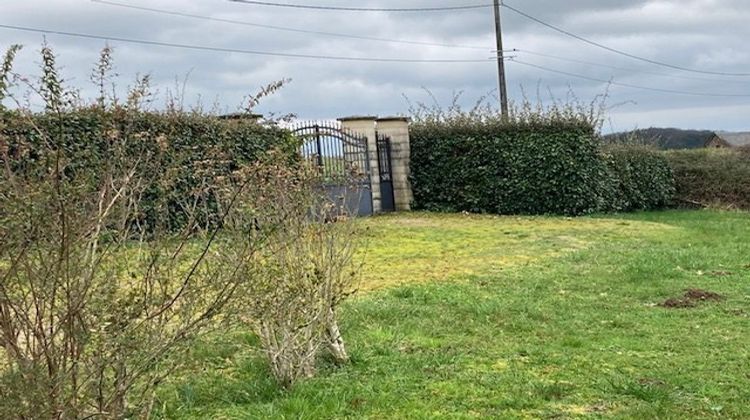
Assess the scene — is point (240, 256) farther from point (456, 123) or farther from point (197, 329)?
point (456, 123)

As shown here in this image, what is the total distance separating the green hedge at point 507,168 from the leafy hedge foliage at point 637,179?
0.90m

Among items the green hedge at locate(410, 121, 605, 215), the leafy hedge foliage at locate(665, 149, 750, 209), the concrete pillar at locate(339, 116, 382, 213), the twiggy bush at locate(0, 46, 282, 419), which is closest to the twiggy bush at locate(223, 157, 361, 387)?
the twiggy bush at locate(0, 46, 282, 419)

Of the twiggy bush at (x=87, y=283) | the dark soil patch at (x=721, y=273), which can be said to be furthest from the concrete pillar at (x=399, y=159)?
the twiggy bush at (x=87, y=283)

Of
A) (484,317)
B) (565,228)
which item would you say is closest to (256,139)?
(565,228)

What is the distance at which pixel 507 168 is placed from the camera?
1595 cm

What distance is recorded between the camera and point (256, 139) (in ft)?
39.1

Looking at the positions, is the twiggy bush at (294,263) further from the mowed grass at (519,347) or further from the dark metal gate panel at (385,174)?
the dark metal gate panel at (385,174)

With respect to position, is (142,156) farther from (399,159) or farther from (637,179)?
(637,179)

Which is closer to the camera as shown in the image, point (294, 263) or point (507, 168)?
point (294, 263)

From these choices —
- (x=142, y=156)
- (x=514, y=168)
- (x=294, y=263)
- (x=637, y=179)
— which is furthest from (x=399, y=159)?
(x=142, y=156)

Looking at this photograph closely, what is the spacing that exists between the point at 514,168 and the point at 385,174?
3.01m

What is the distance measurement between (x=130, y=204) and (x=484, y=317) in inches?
139

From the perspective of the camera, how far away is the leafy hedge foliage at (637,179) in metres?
16.9

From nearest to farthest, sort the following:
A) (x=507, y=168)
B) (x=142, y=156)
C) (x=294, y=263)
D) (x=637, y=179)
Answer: (x=142, y=156), (x=294, y=263), (x=507, y=168), (x=637, y=179)
